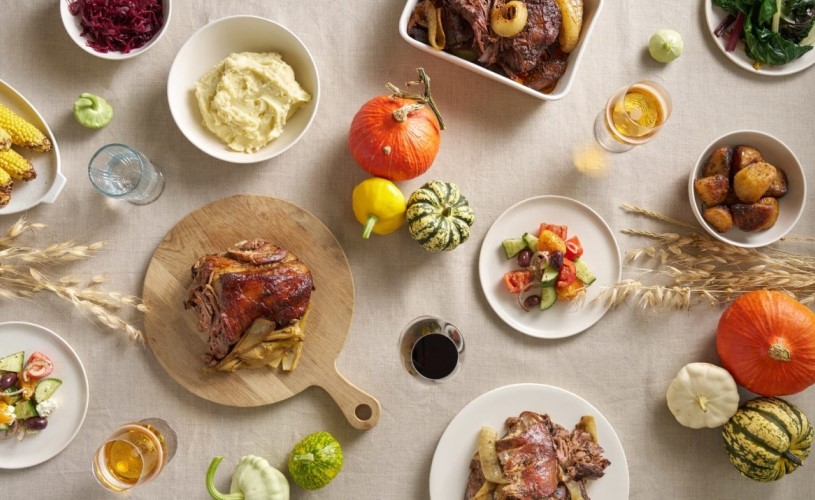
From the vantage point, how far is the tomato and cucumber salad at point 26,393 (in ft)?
10.1

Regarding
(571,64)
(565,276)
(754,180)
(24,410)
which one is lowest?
(24,410)

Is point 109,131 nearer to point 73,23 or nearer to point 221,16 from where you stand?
point 73,23

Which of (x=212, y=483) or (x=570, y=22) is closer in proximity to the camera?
(x=212, y=483)

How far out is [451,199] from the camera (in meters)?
3.05

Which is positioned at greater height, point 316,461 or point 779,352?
point 779,352

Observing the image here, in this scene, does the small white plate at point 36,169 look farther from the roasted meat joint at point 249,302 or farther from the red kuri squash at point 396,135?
the red kuri squash at point 396,135

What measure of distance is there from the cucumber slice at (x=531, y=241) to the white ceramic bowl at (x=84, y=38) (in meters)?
2.06

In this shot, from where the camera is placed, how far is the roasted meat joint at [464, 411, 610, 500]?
9.48ft

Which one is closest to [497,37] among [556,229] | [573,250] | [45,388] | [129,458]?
[556,229]

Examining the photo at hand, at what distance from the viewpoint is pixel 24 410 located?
10.2 feet

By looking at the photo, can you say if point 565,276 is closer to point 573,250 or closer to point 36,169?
point 573,250

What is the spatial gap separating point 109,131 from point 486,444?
2.46 meters

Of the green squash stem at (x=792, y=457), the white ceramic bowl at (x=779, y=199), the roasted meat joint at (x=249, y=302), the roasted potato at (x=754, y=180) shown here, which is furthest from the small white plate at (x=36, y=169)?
the green squash stem at (x=792, y=457)

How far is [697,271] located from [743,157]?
0.60 m
